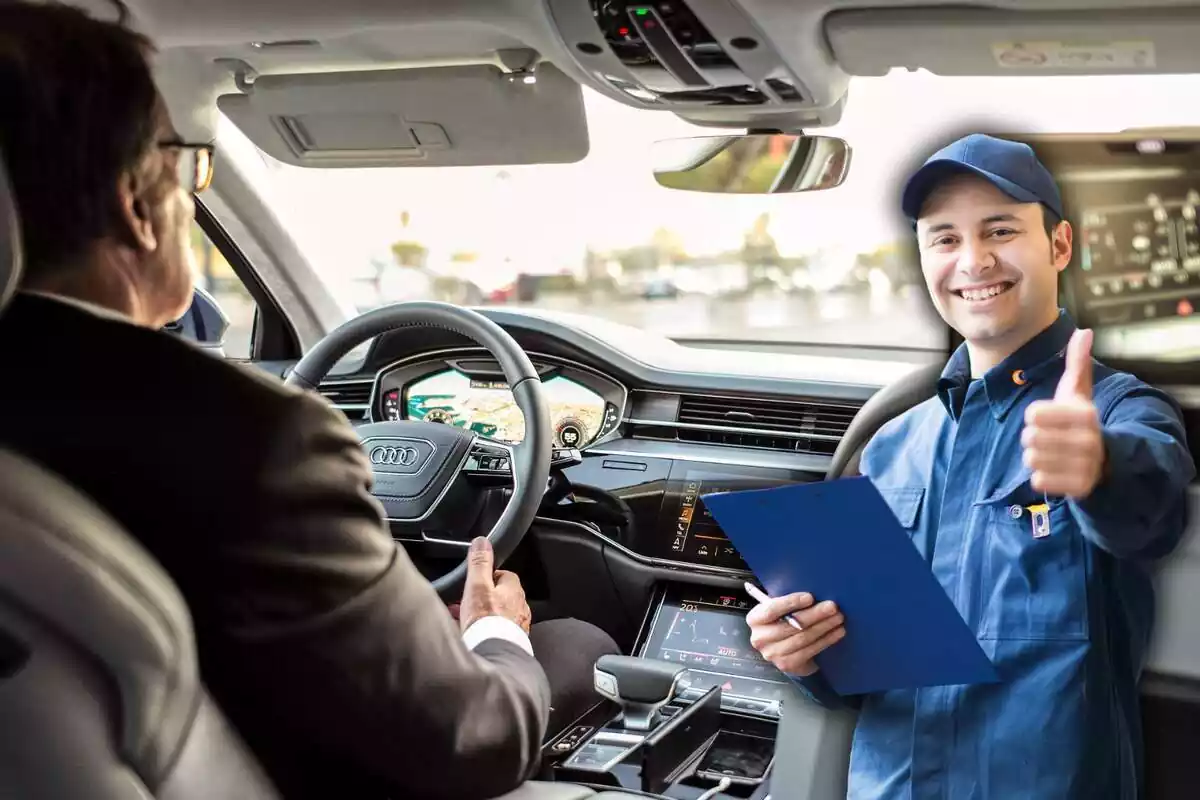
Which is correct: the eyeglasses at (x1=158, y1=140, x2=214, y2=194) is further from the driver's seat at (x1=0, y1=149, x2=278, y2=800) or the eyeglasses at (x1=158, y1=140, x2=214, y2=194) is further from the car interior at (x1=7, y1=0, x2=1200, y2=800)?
the driver's seat at (x1=0, y1=149, x2=278, y2=800)

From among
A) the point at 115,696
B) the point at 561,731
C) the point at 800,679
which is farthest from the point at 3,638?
the point at 561,731

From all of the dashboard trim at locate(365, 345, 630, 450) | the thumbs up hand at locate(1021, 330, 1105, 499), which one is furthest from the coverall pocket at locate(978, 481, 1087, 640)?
the dashboard trim at locate(365, 345, 630, 450)

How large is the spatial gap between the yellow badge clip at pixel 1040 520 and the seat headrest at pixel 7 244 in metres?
1.09

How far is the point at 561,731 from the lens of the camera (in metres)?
2.41

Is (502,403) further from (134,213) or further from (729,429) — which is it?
(134,213)

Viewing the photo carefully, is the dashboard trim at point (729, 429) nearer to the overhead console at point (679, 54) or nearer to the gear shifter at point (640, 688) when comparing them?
the gear shifter at point (640, 688)

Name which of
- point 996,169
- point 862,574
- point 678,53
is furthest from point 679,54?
point 862,574

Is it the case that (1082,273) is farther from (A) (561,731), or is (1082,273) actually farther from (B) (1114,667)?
(A) (561,731)

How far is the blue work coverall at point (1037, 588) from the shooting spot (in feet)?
4.34

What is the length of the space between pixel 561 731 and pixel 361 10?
1405 millimetres

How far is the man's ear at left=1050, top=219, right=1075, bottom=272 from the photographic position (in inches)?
58.0

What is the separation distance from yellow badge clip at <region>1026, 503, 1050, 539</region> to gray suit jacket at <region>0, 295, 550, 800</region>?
27.3 inches

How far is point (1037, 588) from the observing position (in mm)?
1372

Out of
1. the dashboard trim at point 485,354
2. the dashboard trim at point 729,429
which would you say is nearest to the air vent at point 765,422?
the dashboard trim at point 729,429
